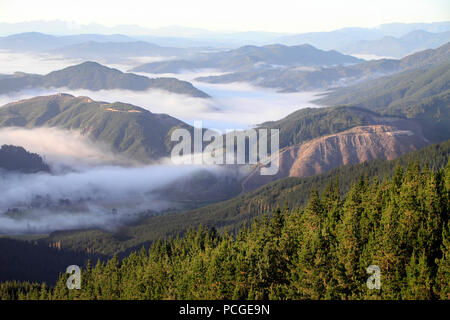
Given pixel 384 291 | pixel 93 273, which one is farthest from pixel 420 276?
pixel 93 273

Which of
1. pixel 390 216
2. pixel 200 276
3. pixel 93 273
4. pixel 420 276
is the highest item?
pixel 390 216

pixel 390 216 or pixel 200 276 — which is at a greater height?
pixel 390 216

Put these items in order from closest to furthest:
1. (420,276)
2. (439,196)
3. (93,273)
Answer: (420,276) → (439,196) → (93,273)

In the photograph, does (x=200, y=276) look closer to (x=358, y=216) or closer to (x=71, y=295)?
(x=358, y=216)
